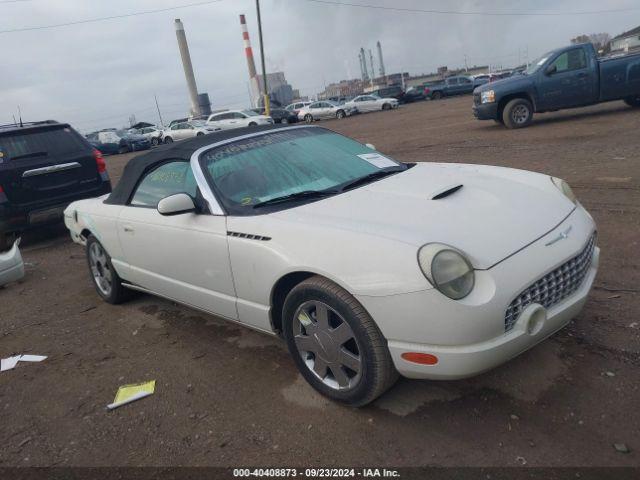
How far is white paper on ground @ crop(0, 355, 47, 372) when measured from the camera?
12.7 ft

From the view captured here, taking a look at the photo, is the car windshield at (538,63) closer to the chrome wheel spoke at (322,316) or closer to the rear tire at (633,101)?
the rear tire at (633,101)

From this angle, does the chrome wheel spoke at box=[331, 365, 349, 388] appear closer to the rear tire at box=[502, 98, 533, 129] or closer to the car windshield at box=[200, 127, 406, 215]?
the car windshield at box=[200, 127, 406, 215]

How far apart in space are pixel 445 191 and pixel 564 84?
11.2 metres

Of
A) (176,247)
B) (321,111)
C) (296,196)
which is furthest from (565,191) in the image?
(321,111)

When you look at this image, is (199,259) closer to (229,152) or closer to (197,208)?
(197,208)

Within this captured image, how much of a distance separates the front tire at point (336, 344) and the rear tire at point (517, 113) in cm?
1155

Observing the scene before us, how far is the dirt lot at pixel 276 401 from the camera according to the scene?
2428 millimetres

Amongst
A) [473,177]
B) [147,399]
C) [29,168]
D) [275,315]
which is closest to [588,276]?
[473,177]

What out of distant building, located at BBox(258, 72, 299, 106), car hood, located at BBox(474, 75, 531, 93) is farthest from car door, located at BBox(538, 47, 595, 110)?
distant building, located at BBox(258, 72, 299, 106)

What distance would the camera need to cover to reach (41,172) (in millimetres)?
7062

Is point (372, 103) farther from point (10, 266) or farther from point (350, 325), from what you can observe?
point (350, 325)

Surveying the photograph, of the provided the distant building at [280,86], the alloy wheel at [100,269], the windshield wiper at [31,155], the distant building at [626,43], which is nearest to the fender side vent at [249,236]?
the alloy wheel at [100,269]

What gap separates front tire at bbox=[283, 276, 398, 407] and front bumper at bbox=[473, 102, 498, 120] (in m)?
11.6

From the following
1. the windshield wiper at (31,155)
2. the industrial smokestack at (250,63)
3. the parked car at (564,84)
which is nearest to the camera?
the windshield wiper at (31,155)
